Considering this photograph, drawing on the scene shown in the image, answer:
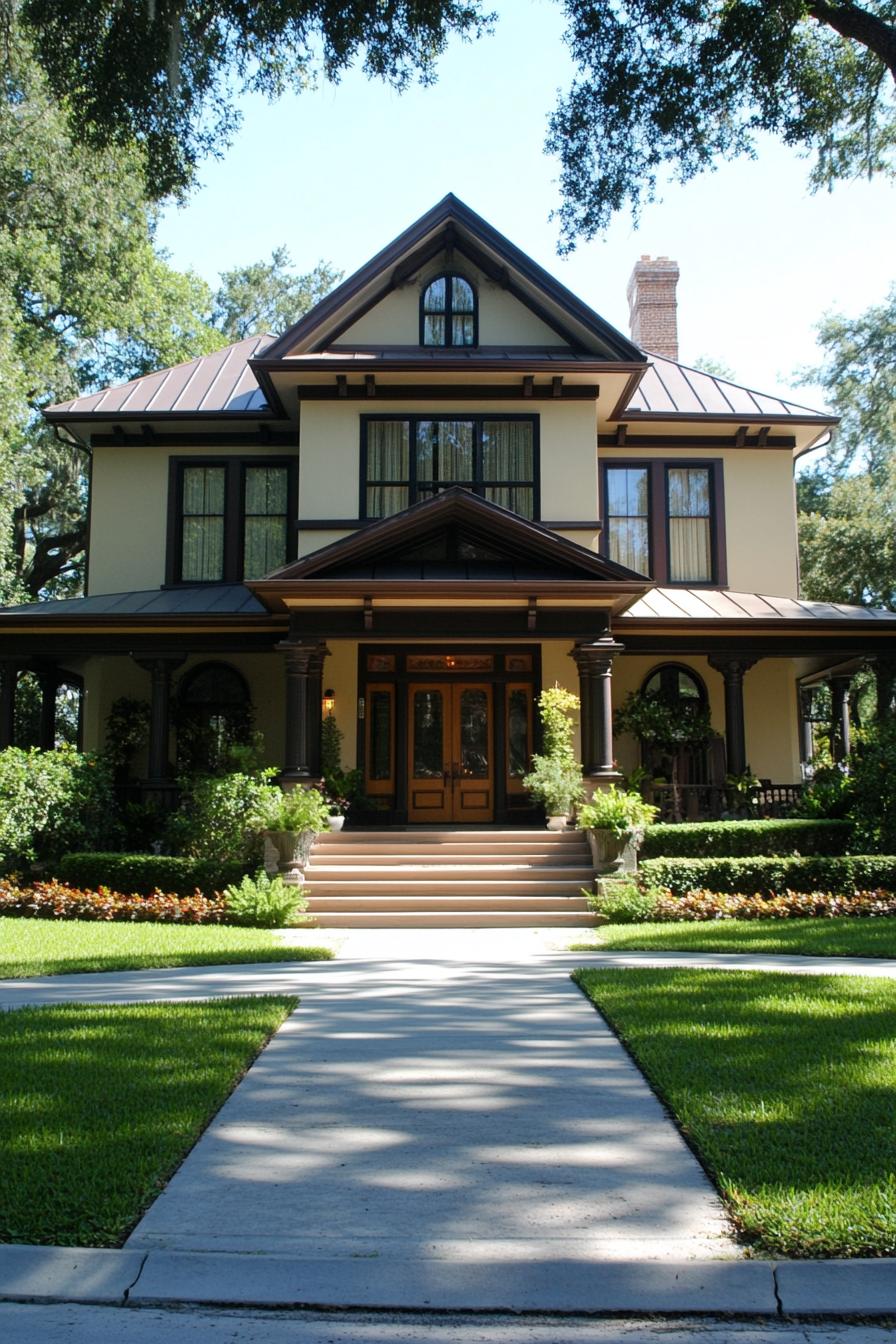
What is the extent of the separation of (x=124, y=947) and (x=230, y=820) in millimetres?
4027

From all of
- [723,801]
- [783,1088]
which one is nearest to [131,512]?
[723,801]

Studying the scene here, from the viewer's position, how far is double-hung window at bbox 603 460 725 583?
20.7m

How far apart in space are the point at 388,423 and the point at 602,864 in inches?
343

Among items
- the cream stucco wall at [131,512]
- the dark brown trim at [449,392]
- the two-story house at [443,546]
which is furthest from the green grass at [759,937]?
the cream stucco wall at [131,512]

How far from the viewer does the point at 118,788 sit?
1881 centimetres

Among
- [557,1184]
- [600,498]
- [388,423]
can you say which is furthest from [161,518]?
[557,1184]

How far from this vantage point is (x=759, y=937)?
11.7m

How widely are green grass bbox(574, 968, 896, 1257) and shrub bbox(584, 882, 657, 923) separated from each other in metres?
4.86

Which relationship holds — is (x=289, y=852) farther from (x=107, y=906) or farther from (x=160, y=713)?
(x=160, y=713)

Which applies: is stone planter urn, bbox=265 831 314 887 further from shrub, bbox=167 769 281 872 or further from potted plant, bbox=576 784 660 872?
potted plant, bbox=576 784 660 872

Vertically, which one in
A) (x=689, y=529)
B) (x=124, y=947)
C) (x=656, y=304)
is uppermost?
(x=656, y=304)

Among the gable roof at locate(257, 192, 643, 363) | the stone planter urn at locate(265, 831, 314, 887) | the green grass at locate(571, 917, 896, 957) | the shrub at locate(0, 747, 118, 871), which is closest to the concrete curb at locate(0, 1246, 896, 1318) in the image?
the green grass at locate(571, 917, 896, 957)

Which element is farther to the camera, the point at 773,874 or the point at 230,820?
the point at 230,820

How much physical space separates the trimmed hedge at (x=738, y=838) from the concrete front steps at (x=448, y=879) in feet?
3.54
